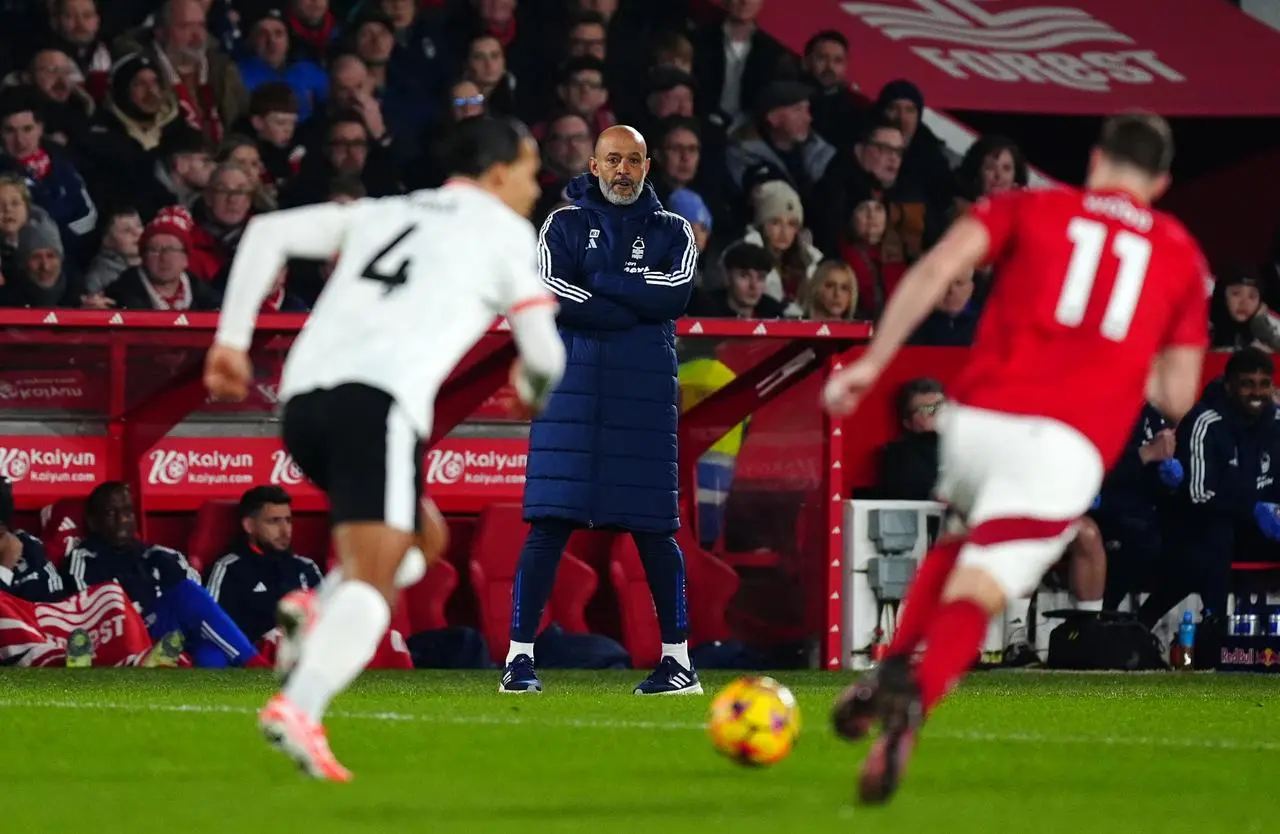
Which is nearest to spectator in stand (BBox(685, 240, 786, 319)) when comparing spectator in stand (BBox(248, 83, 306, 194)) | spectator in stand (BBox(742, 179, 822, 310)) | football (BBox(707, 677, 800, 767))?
spectator in stand (BBox(742, 179, 822, 310))

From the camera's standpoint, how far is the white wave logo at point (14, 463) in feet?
42.8

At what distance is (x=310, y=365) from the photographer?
20.9ft

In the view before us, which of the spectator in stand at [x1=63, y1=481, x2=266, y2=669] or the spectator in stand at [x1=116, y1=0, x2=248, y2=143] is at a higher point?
the spectator in stand at [x1=116, y1=0, x2=248, y2=143]

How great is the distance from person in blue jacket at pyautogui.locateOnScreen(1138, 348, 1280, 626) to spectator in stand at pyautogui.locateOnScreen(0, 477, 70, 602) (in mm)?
5972

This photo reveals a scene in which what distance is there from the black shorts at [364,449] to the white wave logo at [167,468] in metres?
7.21

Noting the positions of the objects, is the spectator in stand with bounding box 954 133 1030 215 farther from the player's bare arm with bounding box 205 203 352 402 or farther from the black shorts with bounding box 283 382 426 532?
the black shorts with bounding box 283 382 426 532

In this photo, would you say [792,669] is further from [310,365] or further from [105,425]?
[310,365]

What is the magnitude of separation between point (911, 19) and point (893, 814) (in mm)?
13839

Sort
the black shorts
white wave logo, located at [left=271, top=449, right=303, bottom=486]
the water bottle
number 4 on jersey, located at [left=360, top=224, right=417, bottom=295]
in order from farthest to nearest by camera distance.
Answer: the water bottle → white wave logo, located at [left=271, top=449, right=303, bottom=486] → number 4 on jersey, located at [left=360, top=224, right=417, bottom=295] → the black shorts

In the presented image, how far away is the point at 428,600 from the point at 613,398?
3.12 metres

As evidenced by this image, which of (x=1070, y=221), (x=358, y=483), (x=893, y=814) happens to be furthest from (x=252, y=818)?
(x=1070, y=221)

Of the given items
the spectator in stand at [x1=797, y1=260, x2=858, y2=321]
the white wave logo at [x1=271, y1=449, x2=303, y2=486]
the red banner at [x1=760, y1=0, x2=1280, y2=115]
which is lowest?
the white wave logo at [x1=271, y1=449, x2=303, y2=486]

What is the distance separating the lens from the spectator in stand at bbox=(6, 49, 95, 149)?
46.2 feet

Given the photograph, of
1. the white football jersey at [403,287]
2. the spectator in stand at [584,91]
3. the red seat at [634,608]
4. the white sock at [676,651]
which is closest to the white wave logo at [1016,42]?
the spectator in stand at [584,91]
